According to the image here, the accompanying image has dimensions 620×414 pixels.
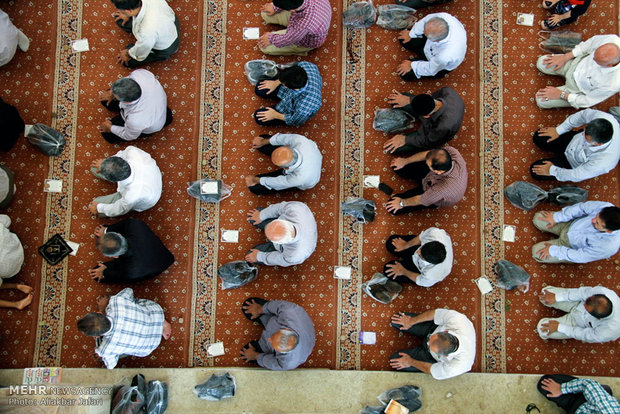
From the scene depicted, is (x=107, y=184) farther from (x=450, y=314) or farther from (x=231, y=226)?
(x=450, y=314)

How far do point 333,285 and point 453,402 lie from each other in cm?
154

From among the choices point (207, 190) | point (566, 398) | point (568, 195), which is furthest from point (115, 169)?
point (566, 398)

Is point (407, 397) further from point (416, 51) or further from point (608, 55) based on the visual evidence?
point (608, 55)

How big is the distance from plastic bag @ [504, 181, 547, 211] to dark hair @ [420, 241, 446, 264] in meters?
1.28

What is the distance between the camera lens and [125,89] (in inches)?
160

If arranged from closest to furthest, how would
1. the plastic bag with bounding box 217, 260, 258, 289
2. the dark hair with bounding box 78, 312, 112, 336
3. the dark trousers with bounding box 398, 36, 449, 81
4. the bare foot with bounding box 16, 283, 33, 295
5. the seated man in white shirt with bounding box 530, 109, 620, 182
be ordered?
1. the dark hair with bounding box 78, 312, 112, 336
2. the seated man in white shirt with bounding box 530, 109, 620, 182
3. the bare foot with bounding box 16, 283, 33, 295
4. the plastic bag with bounding box 217, 260, 258, 289
5. the dark trousers with bounding box 398, 36, 449, 81

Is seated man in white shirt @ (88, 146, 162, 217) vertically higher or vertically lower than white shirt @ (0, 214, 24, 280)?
higher

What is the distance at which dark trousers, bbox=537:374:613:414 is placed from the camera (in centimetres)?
421

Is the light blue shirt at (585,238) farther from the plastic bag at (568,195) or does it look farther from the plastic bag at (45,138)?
the plastic bag at (45,138)

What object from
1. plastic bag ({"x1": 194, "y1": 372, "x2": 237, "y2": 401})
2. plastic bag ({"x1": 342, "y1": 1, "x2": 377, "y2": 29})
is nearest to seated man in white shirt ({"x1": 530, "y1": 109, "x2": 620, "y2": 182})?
plastic bag ({"x1": 342, "y1": 1, "x2": 377, "y2": 29})

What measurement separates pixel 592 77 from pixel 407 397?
3.40m

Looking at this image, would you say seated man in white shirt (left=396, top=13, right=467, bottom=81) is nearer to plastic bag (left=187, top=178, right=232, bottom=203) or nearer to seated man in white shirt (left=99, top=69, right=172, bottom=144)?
plastic bag (left=187, top=178, right=232, bottom=203)

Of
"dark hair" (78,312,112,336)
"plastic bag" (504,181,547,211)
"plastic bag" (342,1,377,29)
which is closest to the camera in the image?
"dark hair" (78,312,112,336)

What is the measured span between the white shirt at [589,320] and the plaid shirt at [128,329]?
12.2 ft
